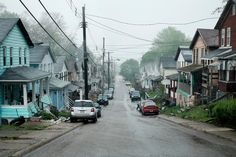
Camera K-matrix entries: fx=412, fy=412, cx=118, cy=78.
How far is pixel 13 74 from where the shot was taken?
27047 millimetres

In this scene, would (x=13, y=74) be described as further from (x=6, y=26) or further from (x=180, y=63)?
(x=180, y=63)

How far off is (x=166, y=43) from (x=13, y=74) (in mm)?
130397

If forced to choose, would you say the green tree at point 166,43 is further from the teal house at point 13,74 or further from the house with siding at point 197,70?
the teal house at point 13,74

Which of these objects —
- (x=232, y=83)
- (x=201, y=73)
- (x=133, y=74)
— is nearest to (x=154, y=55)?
(x=133, y=74)

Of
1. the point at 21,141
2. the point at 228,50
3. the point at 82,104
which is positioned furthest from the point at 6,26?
the point at 228,50

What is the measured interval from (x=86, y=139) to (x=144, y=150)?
4.13 meters

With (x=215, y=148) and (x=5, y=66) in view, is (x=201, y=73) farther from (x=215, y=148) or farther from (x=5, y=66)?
(x=215, y=148)

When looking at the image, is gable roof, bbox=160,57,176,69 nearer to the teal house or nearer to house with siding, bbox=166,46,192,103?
house with siding, bbox=166,46,192,103

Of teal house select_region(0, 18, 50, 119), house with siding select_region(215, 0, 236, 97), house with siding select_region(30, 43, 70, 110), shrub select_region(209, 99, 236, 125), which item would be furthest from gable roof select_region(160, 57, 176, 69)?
shrub select_region(209, 99, 236, 125)

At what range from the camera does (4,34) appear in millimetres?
27062

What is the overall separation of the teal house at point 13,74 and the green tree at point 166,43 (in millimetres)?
119278

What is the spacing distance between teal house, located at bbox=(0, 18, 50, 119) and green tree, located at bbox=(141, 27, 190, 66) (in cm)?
11928

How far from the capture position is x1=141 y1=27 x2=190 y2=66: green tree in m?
151

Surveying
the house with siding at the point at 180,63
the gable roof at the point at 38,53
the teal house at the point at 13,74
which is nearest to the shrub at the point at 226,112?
the teal house at the point at 13,74
